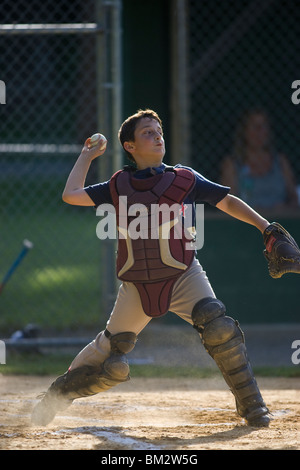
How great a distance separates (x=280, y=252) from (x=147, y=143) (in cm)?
85

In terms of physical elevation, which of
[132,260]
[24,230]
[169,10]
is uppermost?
[169,10]

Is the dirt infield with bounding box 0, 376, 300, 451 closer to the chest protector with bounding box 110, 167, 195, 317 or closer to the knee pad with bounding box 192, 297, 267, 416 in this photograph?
the knee pad with bounding box 192, 297, 267, 416

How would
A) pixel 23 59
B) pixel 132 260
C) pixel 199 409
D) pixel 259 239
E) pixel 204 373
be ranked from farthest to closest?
pixel 23 59 < pixel 259 239 < pixel 204 373 < pixel 199 409 < pixel 132 260

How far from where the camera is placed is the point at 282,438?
377 centimetres

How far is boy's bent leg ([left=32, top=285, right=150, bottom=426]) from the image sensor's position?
4.04 m

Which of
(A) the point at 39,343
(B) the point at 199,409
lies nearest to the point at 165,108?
(A) the point at 39,343

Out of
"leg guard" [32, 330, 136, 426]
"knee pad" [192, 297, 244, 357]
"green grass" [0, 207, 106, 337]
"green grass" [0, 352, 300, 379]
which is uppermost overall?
"knee pad" [192, 297, 244, 357]

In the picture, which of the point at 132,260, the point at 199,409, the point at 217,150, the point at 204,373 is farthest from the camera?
the point at 217,150

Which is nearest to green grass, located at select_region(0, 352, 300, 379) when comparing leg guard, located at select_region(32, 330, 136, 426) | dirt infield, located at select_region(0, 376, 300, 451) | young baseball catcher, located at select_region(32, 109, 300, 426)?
dirt infield, located at select_region(0, 376, 300, 451)

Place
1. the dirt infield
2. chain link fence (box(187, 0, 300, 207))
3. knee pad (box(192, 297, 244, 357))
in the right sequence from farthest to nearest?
chain link fence (box(187, 0, 300, 207))
knee pad (box(192, 297, 244, 357))
the dirt infield

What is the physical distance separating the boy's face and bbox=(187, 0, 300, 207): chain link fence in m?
3.95

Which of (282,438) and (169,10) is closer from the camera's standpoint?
(282,438)

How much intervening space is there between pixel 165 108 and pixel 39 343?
9.02 ft
